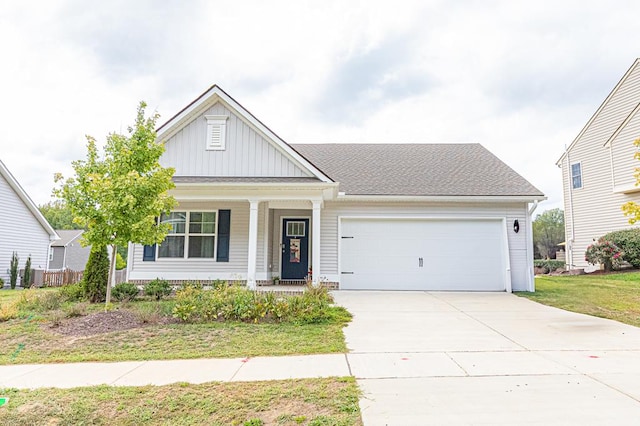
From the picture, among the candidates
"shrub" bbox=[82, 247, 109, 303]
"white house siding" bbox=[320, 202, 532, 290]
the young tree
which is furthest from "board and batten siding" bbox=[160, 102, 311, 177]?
"shrub" bbox=[82, 247, 109, 303]

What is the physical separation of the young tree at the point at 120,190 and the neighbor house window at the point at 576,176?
19.8 metres

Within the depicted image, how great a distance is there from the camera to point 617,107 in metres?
17.0

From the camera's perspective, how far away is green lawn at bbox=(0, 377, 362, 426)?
308 centimetres

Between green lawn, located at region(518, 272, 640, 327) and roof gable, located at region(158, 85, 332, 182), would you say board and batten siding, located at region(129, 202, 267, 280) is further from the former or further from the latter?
green lawn, located at region(518, 272, 640, 327)

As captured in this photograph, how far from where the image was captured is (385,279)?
11.8 metres

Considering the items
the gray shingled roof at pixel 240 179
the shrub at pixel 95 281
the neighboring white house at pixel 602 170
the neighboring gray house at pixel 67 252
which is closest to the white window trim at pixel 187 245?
the gray shingled roof at pixel 240 179

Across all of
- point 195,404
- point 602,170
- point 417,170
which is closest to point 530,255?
point 417,170

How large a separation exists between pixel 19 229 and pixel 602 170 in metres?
29.0

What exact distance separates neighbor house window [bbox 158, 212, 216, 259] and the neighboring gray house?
2374 cm

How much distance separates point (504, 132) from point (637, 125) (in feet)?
18.3

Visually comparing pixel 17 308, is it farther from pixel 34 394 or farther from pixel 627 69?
pixel 627 69

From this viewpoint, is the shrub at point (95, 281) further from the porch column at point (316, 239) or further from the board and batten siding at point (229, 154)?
the porch column at point (316, 239)

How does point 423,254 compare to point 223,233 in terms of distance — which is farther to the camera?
point 423,254

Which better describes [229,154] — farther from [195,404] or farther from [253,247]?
[195,404]
